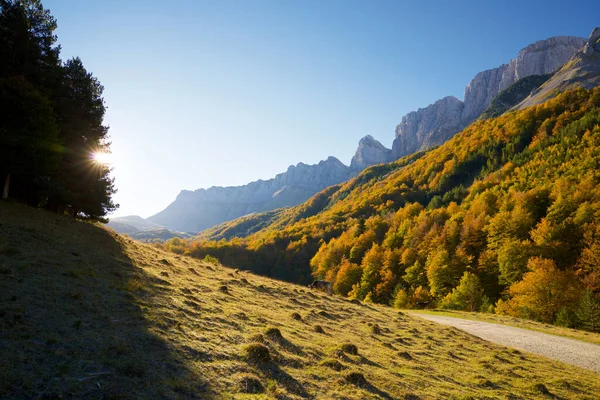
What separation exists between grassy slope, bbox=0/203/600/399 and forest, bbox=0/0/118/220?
5.35 metres

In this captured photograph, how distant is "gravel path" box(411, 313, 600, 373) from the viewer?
65.0ft

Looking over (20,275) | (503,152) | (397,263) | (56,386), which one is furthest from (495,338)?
(503,152)

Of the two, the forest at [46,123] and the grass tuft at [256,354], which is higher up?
the forest at [46,123]

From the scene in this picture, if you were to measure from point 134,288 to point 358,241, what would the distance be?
4802 inches

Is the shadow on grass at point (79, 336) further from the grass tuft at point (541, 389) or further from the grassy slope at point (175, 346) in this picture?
the grass tuft at point (541, 389)

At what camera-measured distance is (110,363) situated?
7.29m

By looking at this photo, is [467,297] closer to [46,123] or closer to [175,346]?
[175,346]

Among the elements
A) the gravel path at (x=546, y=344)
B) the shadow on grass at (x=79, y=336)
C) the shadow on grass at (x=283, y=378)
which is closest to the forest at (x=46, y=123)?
the shadow on grass at (x=79, y=336)

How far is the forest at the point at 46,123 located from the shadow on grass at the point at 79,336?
1167cm

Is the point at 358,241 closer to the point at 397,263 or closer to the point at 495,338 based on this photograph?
the point at 397,263

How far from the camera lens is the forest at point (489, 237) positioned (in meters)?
54.9

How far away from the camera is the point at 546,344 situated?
23.5m

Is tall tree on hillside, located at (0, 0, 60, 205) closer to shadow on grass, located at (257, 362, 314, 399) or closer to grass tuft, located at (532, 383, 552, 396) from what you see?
shadow on grass, located at (257, 362, 314, 399)

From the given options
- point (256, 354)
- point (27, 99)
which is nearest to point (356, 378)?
point (256, 354)
